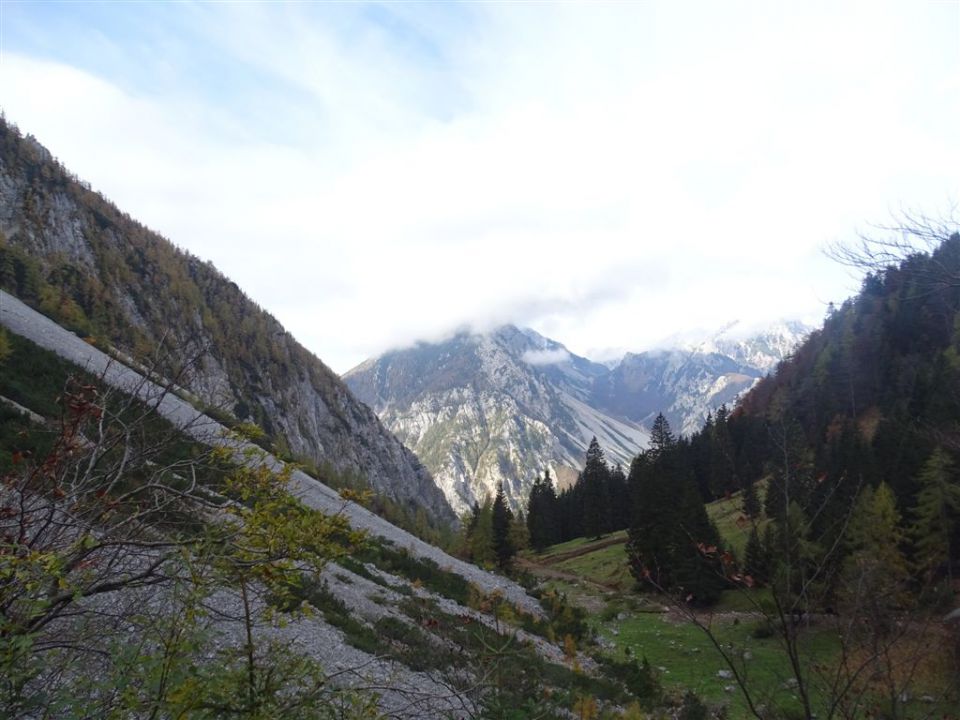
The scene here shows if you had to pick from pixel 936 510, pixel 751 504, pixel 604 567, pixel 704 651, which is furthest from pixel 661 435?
pixel 751 504

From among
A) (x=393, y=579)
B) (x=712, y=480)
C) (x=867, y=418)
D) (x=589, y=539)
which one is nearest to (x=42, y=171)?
(x=393, y=579)

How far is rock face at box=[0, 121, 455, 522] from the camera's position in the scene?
73.4 meters

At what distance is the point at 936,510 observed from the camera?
96.9ft

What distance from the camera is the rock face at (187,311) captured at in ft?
241

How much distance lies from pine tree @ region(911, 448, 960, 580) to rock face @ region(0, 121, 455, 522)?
50352 millimetres

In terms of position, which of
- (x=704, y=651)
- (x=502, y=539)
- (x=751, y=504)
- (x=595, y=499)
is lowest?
(x=502, y=539)

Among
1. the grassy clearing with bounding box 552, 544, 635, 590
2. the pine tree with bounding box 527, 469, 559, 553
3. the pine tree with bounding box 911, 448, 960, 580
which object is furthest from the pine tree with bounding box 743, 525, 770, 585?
the pine tree with bounding box 527, 469, 559, 553

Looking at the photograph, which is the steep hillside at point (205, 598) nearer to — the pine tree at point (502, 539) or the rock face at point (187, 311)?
the pine tree at point (502, 539)

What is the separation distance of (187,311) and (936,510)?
350 ft

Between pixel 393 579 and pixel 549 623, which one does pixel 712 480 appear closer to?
pixel 549 623

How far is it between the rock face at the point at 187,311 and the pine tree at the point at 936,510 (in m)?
50.4

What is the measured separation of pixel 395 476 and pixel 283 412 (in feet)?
114

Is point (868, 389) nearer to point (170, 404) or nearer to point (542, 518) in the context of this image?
point (542, 518)


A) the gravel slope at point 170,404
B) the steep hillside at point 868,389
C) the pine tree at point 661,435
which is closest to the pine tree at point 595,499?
the pine tree at point 661,435
